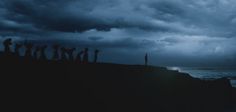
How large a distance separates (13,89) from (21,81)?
0.80 metres

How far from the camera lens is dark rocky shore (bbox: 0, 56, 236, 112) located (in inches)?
731

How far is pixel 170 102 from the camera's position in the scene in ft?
95.7

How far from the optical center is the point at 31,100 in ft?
58.4

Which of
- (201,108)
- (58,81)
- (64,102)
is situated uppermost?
(58,81)

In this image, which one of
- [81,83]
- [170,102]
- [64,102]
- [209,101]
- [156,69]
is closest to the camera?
[64,102]

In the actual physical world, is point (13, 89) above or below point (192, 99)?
above

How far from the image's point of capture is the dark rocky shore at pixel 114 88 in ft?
60.9

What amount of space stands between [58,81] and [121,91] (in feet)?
21.7

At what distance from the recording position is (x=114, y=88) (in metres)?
24.1

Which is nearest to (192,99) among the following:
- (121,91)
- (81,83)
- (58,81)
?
(121,91)

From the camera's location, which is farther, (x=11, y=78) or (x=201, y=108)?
(x=201, y=108)

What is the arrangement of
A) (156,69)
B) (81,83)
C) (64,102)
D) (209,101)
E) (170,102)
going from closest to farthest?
(64,102) < (81,83) < (170,102) < (156,69) < (209,101)

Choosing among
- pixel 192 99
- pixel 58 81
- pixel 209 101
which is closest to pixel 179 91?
pixel 192 99

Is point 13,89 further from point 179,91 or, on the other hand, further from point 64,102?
point 179,91
